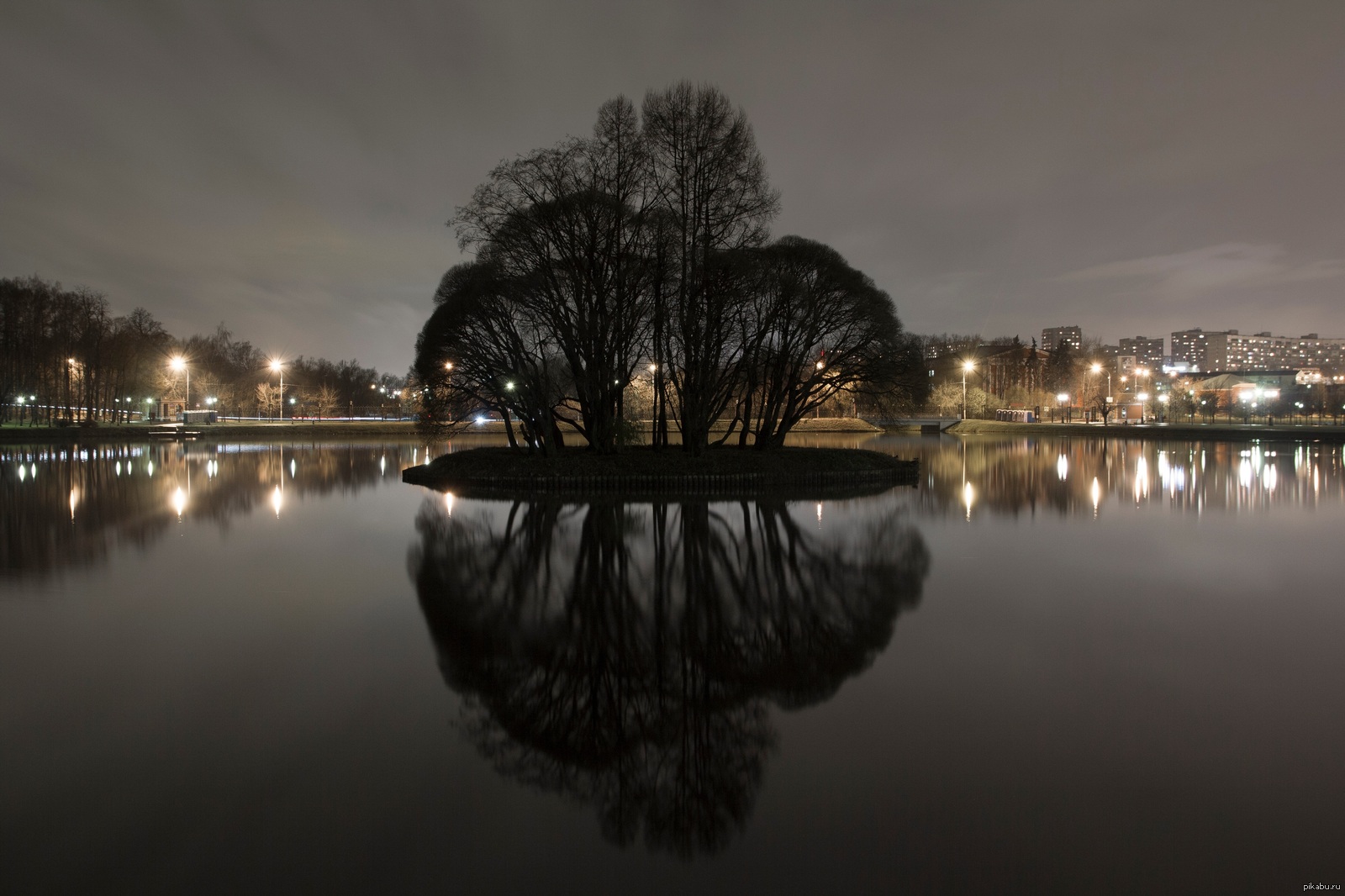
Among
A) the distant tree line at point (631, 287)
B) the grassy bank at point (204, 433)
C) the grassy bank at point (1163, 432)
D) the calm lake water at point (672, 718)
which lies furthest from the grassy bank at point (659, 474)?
the grassy bank at point (1163, 432)

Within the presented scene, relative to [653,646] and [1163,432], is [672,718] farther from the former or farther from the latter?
[1163,432]

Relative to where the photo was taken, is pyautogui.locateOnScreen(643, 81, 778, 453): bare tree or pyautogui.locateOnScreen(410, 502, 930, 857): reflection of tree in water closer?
pyautogui.locateOnScreen(410, 502, 930, 857): reflection of tree in water

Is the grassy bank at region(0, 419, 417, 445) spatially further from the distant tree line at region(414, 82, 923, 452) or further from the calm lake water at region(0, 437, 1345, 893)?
the calm lake water at region(0, 437, 1345, 893)

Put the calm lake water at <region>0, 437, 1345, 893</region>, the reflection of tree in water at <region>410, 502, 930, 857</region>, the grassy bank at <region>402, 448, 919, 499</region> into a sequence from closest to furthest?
the calm lake water at <region>0, 437, 1345, 893</region> → the reflection of tree in water at <region>410, 502, 930, 857</region> → the grassy bank at <region>402, 448, 919, 499</region>

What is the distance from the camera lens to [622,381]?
24047 mm

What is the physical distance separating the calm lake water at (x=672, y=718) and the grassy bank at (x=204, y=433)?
55077mm

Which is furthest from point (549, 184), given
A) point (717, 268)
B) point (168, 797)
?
point (168, 797)

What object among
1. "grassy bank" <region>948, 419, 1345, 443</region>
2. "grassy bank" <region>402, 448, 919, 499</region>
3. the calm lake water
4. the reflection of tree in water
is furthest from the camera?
"grassy bank" <region>948, 419, 1345, 443</region>

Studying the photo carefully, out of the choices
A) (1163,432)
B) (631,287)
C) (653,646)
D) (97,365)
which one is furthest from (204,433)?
(1163,432)

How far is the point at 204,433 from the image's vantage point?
6431 cm

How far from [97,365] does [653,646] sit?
239ft

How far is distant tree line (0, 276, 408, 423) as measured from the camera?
195ft

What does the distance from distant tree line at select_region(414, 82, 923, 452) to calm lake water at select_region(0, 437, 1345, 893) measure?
11.3m

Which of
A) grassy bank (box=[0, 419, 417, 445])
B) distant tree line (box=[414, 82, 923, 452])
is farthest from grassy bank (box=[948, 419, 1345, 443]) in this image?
grassy bank (box=[0, 419, 417, 445])
